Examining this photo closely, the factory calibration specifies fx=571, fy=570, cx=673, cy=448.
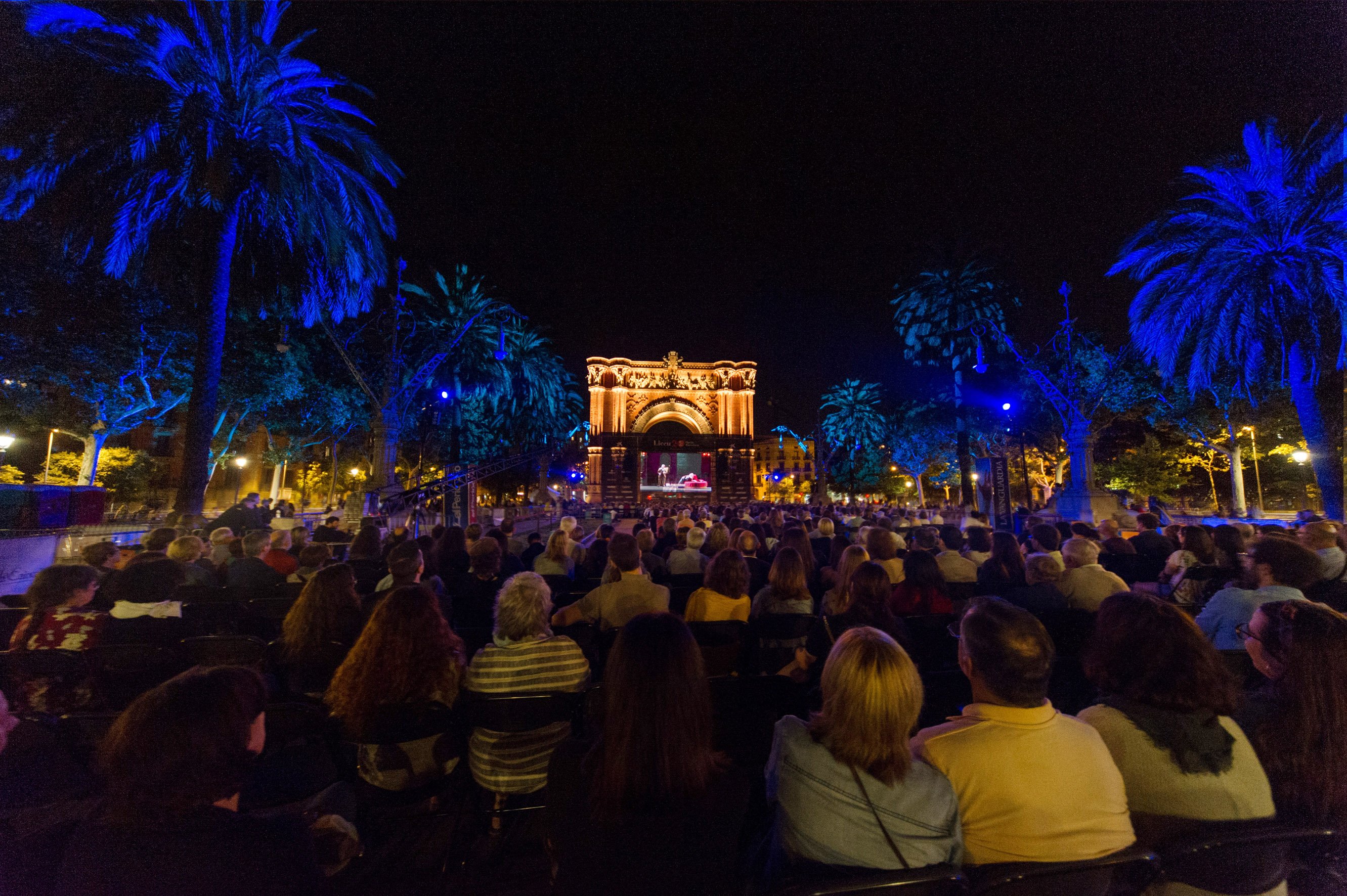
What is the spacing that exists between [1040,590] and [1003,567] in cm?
103

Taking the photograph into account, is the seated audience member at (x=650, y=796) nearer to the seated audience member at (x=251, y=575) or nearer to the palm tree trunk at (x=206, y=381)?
the seated audience member at (x=251, y=575)

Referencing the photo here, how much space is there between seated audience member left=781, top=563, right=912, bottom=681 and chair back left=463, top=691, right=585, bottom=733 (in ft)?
5.37

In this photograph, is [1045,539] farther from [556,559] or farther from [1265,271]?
[1265,271]

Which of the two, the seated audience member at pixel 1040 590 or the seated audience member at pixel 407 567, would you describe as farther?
the seated audience member at pixel 407 567

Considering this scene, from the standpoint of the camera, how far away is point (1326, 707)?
7.55 ft

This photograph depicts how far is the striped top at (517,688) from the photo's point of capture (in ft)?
10.7

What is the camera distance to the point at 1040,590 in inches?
199

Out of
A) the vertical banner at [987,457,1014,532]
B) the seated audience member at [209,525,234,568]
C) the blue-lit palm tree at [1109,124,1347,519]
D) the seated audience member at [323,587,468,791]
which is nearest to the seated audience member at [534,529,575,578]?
the seated audience member at [323,587,468,791]

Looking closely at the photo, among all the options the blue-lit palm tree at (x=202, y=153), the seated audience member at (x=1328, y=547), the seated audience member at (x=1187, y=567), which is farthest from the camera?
the blue-lit palm tree at (x=202, y=153)

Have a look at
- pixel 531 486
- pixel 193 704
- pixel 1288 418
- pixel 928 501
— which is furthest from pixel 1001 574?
pixel 928 501

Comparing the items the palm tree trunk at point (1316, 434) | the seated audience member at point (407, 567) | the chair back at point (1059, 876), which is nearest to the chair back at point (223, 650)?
the seated audience member at point (407, 567)

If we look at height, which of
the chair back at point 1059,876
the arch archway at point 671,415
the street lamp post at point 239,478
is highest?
the arch archway at point 671,415

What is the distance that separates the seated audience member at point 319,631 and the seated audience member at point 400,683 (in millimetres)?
828

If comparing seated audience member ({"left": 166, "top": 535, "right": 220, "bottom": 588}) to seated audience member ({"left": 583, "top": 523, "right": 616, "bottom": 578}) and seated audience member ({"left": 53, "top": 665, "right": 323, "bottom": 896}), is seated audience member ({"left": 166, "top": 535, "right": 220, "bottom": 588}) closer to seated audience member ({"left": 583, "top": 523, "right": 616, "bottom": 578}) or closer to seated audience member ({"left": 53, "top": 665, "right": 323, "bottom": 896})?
seated audience member ({"left": 583, "top": 523, "right": 616, "bottom": 578})
